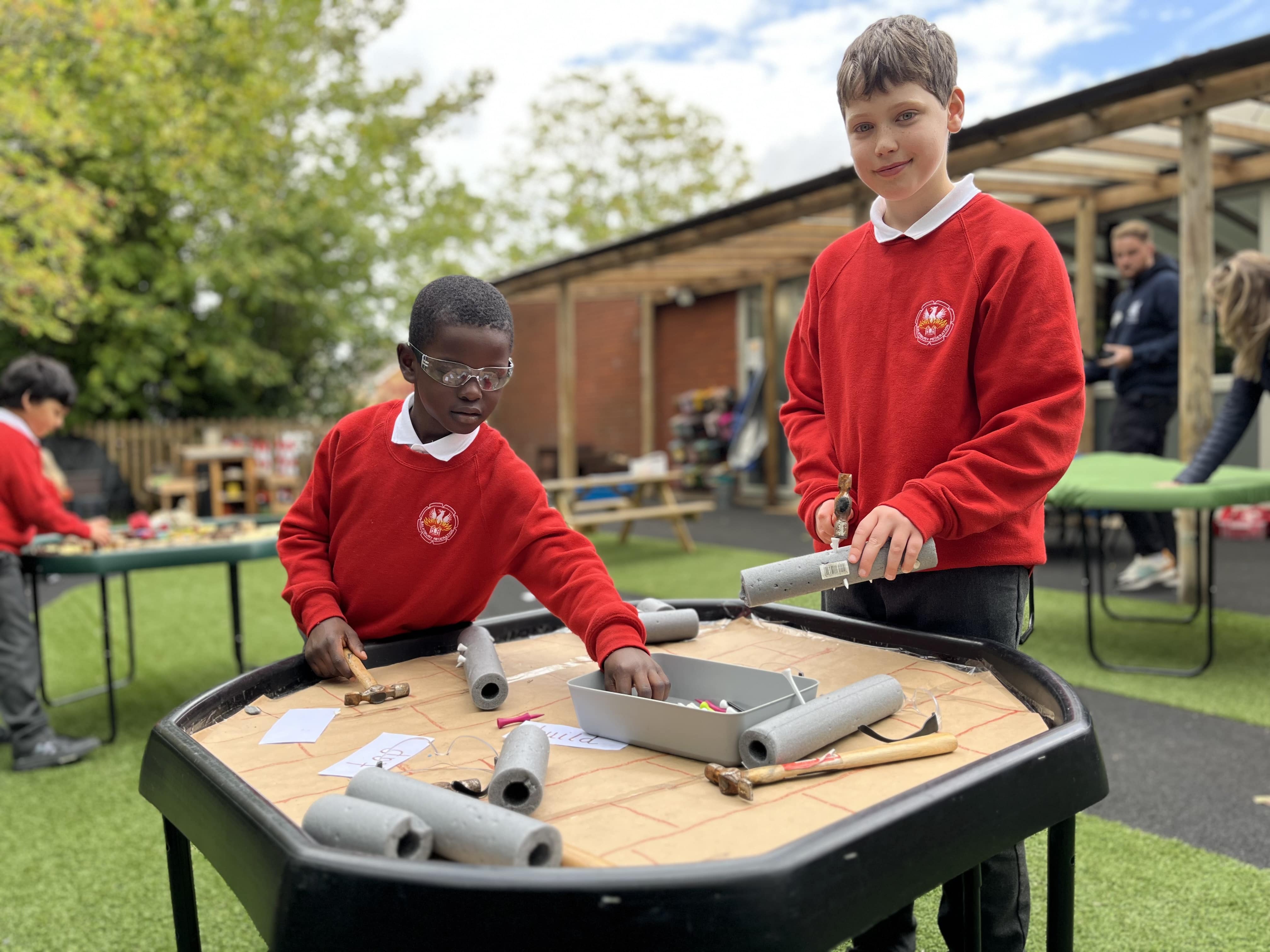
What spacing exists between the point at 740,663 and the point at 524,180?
27.5 meters

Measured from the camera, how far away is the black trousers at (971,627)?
1529mm

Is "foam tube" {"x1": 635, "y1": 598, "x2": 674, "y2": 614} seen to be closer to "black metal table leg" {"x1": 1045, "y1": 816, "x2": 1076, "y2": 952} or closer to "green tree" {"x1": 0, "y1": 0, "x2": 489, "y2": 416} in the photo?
"black metal table leg" {"x1": 1045, "y1": 816, "x2": 1076, "y2": 952}

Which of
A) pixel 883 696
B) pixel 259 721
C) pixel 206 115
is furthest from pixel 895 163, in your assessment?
pixel 206 115

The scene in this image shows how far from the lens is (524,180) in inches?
1083

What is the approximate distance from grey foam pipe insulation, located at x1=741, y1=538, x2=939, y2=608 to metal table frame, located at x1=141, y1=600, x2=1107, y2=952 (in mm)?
294

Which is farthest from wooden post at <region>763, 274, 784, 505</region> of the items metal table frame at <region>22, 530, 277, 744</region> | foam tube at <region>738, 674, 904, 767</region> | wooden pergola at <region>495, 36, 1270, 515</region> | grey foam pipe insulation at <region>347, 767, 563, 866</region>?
grey foam pipe insulation at <region>347, 767, 563, 866</region>

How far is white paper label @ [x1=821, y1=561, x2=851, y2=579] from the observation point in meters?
1.31

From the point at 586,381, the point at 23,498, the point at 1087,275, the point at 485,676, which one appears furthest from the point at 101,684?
the point at 586,381

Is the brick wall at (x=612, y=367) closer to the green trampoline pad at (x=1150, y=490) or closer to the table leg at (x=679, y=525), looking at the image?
the table leg at (x=679, y=525)

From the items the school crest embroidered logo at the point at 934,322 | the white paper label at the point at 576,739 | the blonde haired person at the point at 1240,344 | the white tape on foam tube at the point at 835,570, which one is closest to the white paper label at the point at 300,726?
the white paper label at the point at 576,739

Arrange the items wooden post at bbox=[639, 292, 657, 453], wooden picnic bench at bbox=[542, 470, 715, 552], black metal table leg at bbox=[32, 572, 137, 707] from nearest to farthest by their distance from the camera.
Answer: black metal table leg at bbox=[32, 572, 137, 707] < wooden picnic bench at bbox=[542, 470, 715, 552] < wooden post at bbox=[639, 292, 657, 453]

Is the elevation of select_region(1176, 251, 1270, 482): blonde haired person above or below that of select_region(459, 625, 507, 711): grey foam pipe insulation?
above

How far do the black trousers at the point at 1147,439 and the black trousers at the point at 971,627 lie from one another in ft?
16.6

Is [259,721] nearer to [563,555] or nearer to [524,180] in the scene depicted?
[563,555]
